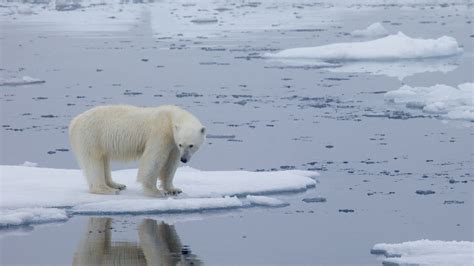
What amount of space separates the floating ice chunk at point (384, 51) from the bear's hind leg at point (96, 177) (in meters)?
10.7

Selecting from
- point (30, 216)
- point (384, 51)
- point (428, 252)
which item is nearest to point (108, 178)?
point (30, 216)

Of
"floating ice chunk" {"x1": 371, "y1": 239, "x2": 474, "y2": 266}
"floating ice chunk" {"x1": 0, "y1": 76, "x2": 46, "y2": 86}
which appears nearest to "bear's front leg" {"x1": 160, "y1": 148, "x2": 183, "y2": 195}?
"floating ice chunk" {"x1": 371, "y1": 239, "x2": 474, "y2": 266}

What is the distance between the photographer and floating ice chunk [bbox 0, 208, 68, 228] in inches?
261

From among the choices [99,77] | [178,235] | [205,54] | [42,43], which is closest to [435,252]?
[178,235]

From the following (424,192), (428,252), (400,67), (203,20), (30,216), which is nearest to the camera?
(428,252)

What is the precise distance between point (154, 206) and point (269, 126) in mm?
4391

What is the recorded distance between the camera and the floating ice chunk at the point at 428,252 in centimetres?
578

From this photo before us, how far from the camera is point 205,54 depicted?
19.0 metres

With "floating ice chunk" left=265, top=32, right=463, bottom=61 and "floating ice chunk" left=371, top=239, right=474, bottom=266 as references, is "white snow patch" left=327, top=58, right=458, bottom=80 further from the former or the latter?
"floating ice chunk" left=371, top=239, right=474, bottom=266

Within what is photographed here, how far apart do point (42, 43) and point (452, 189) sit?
14.3m

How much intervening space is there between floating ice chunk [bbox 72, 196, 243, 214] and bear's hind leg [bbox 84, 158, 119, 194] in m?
0.32

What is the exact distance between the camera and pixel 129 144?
7.52 metres

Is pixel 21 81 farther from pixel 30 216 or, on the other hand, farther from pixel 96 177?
pixel 30 216

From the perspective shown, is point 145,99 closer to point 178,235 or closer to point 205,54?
point 205,54
